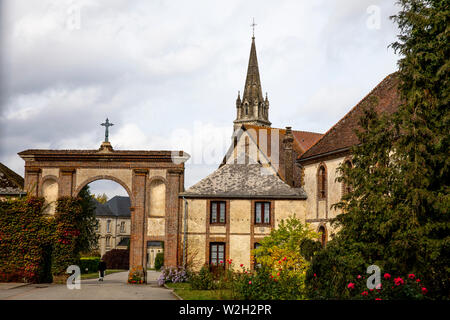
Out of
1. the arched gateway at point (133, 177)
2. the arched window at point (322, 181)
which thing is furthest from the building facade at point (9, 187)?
the arched window at point (322, 181)

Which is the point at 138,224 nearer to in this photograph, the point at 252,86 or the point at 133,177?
the point at 133,177

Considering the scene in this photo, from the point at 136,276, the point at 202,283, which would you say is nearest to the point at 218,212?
the point at 136,276

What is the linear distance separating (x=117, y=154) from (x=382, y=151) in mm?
16596

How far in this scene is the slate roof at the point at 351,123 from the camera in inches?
906

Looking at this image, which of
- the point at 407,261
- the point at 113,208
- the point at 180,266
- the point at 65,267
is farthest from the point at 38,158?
the point at 113,208

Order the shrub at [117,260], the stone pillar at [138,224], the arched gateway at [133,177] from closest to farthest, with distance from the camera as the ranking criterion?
the stone pillar at [138,224], the arched gateway at [133,177], the shrub at [117,260]

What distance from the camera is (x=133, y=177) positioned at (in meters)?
28.5

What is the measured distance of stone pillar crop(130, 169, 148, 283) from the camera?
27.6m

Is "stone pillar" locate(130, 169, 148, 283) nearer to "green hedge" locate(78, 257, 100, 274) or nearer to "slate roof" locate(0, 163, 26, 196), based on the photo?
"slate roof" locate(0, 163, 26, 196)

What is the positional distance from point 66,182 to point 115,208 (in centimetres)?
4700

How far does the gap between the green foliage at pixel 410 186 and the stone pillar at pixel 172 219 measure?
13461 mm

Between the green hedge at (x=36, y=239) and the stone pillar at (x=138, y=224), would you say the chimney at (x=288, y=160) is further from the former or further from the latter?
the green hedge at (x=36, y=239)

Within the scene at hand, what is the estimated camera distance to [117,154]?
2841 centimetres
